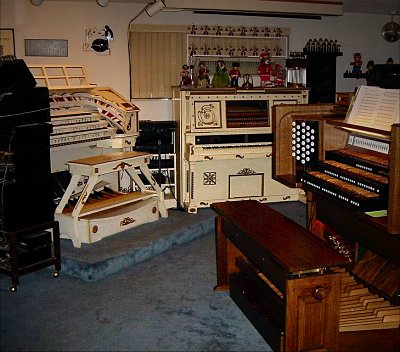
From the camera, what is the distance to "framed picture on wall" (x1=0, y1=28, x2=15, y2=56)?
6.31 meters

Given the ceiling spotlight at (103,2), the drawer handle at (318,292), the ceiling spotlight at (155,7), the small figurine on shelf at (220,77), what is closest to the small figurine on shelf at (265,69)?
the small figurine on shelf at (220,77)

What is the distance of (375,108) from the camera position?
3637 mm

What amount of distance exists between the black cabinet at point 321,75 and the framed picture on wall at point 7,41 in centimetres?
362

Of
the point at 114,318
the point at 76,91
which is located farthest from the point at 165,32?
the point at 114,318

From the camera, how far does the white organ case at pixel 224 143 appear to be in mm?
6270

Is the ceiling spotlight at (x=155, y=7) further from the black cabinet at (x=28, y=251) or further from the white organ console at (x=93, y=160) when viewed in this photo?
the black cabinet at (x=28, y=251)

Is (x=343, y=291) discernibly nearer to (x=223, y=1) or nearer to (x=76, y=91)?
(x=76, y=91)

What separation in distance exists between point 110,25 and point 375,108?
408 centimetres

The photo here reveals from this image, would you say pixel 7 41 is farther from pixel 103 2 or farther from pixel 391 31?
pixel 391 31

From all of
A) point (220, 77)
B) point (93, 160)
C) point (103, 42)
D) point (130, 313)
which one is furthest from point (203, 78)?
point (130, 313)

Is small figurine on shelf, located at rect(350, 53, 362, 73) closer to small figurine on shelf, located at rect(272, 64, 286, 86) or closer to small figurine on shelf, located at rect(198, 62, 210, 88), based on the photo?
small figurine on shelf, located at rect(272, 64, 286, 86)

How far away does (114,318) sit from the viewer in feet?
12.4

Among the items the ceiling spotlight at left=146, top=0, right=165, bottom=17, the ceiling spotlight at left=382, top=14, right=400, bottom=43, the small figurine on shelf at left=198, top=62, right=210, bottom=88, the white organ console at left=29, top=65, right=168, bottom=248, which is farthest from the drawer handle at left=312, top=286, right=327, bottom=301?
the ceiling spotlight at left=382, top=14, right=400, bottom=43

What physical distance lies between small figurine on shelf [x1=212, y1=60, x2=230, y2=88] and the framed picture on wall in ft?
8.01
